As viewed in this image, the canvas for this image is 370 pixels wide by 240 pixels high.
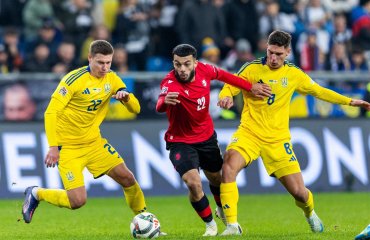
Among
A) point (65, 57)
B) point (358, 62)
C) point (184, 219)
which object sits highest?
point (65, 57)

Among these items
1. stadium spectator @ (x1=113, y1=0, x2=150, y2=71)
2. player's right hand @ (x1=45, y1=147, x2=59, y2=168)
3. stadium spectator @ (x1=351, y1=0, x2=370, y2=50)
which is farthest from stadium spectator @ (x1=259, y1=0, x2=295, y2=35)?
player's right hand @ (x1=45, y1=147, x2=59, y2=168)

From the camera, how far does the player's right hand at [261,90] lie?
12578 millimetres

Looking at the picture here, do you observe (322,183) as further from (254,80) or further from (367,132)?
(254,80)

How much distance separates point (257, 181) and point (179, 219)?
4.07 metres

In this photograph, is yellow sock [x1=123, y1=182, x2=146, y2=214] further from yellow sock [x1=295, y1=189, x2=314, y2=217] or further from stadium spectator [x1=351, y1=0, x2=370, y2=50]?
stadium spectator [x1=351, y1=0, x2=370, y2=50]

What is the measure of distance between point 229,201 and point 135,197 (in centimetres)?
144

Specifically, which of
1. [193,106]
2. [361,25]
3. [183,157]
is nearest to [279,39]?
[193,106]

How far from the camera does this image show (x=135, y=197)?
13000 mm

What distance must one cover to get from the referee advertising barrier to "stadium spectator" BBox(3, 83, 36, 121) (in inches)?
12.2

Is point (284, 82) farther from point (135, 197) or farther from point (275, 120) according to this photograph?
point (135, 197)

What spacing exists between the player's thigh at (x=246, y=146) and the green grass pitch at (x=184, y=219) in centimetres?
93

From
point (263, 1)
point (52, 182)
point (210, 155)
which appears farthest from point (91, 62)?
point (263, 1)

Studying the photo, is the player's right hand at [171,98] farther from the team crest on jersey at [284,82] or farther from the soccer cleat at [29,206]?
the soccer cleat at [29,206]

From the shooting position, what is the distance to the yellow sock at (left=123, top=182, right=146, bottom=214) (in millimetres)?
12938
